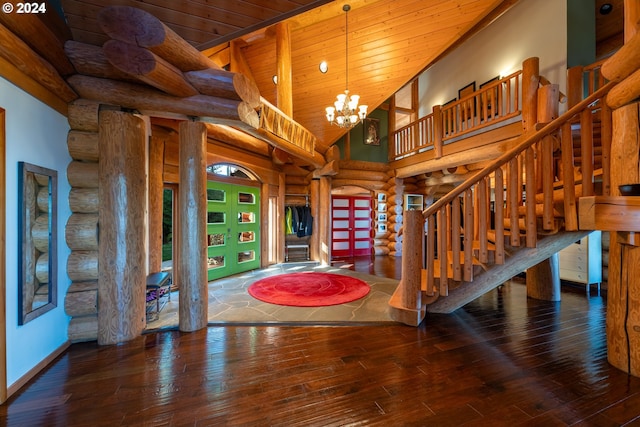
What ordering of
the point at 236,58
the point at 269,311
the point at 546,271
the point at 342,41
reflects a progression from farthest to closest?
the point at 236,58
the point at 342,41
the point at 546,271
the point at 269,311

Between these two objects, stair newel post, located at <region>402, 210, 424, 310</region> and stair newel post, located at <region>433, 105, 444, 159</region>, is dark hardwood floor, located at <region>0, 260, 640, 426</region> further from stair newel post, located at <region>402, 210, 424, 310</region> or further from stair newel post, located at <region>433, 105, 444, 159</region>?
stair newel post, located at <region>433, 105, 444, 159</region>

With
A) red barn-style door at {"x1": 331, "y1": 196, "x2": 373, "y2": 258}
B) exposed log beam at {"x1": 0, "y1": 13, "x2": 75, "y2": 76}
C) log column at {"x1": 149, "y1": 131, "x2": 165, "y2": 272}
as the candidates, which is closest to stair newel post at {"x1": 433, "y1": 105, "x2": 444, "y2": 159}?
red barn-style door at {"x1": 331, "y1": 196, "x2": 373, "y2": 258}

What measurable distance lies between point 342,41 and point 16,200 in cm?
513

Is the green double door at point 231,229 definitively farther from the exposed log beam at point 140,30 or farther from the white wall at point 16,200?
the exposed log beam at point 140,30

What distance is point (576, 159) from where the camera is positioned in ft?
12.8

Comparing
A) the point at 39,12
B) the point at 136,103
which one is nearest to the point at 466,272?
the point at 136,103

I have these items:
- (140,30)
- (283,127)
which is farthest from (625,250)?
(140,30)

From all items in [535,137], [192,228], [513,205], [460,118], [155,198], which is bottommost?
[192,228]

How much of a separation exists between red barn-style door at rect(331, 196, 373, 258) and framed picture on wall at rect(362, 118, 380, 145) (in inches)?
84.0

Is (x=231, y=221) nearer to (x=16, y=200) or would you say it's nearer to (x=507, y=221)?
(x=16, y=200)

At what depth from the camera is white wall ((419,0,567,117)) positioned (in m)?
5.12

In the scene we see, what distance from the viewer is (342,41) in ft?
15.9

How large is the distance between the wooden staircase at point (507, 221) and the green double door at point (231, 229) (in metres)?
3.81

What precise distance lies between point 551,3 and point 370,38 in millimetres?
3931
